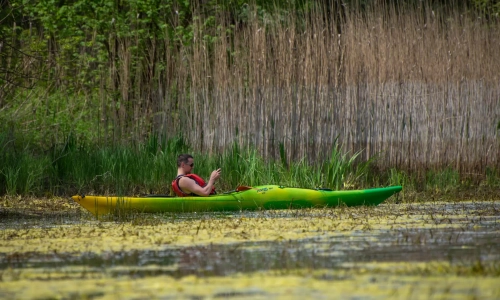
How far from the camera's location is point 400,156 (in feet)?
37.4

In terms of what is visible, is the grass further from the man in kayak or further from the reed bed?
the man in kayak

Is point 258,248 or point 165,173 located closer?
point 258,248

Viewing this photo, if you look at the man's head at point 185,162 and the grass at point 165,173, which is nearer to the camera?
the man's head at point 185,162

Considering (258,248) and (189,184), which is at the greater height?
Result: (189,184)

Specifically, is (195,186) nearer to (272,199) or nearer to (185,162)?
(185,162)

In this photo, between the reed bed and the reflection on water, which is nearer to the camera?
the reflection on water

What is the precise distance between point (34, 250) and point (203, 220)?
2.08m

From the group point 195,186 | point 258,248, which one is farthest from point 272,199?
point 258,248


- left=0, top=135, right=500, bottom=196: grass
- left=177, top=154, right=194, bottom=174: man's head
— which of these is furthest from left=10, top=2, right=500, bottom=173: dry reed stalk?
left=177, top=154, right=194, bottom=174: man's head

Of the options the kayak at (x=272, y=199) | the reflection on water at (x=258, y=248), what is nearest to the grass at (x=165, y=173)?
the kayak at (x=272, y=199)

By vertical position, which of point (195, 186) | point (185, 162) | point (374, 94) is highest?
point (374, 94)

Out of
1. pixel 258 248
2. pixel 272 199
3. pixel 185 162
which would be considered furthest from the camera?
pixel 185 162

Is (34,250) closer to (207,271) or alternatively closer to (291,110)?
A: (207,271)

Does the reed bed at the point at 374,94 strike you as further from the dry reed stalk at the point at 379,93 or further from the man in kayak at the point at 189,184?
the man in kayak at the point at 189,184
